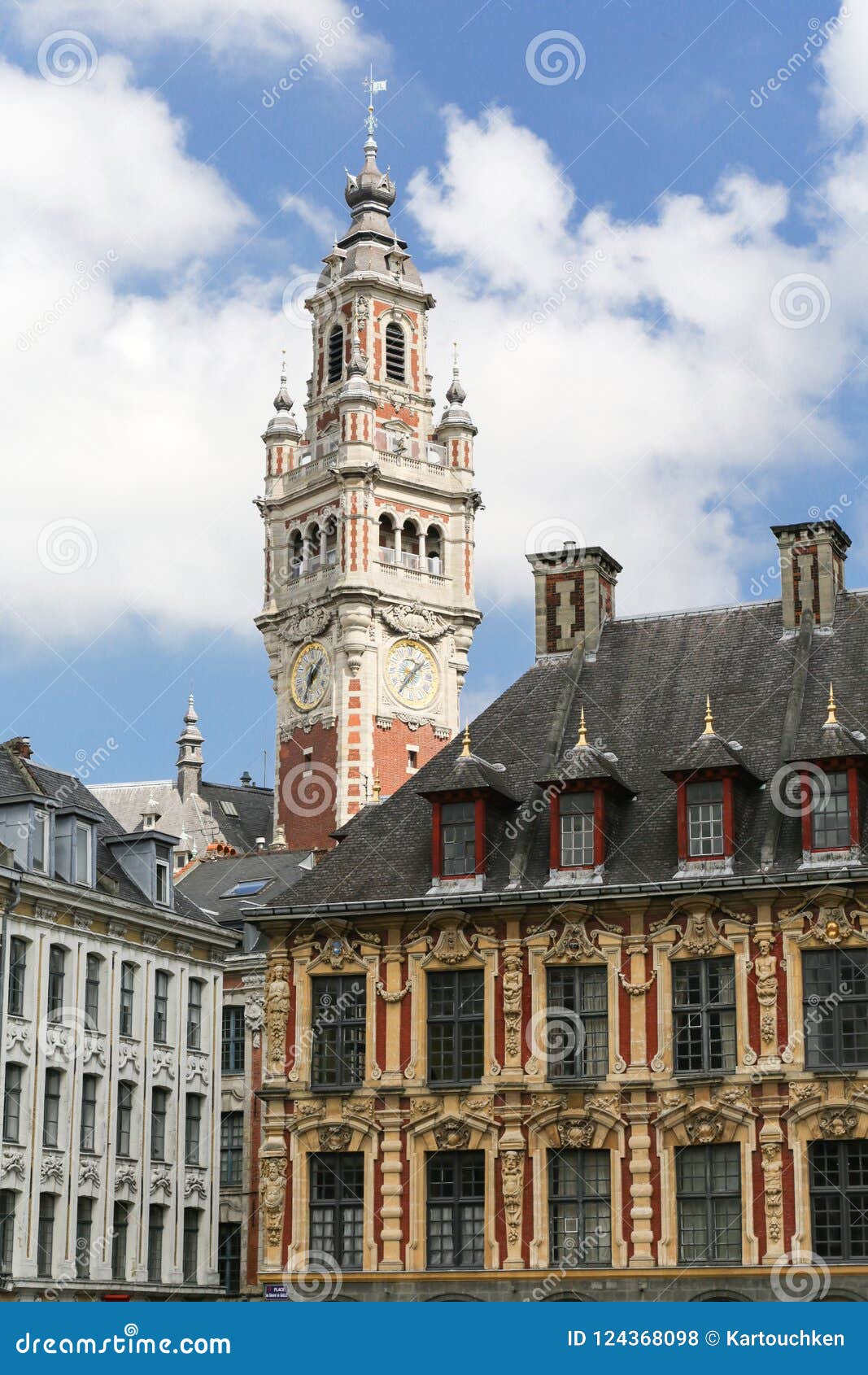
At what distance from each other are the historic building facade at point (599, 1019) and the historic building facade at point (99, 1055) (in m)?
9.14

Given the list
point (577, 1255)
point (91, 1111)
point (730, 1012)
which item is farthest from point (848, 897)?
point (91, 1111)

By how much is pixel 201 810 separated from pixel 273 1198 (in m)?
69.8

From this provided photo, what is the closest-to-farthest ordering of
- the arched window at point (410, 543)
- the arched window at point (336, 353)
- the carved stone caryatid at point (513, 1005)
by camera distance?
the carved stone caryatid at point (513, 1005) → the arched window at point (410, 543) → the arched window at point (336, 353)

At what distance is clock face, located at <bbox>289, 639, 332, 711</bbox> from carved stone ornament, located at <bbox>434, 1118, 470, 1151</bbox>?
56.8 meters

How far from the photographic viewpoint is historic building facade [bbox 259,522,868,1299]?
43750 millimetres

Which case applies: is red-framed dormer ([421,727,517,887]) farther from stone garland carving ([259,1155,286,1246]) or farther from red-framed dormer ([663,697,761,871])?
stone garland carving ([259,1155,286,1246])

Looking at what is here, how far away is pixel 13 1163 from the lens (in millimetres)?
53062

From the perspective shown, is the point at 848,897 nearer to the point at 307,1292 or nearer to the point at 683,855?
the point at 683,855

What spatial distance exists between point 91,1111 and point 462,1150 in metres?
14.6

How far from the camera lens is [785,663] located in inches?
1956

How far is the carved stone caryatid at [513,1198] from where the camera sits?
44.8 meters

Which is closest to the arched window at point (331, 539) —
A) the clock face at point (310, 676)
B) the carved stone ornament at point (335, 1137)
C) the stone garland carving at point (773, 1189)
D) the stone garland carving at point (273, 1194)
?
the clock face at point (310, 676)

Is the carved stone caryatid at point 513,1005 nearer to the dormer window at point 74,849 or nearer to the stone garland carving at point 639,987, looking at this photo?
the stone garland carving at point 639,987

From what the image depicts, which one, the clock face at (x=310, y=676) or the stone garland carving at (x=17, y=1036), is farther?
the clock face at (x=310, y=676)
